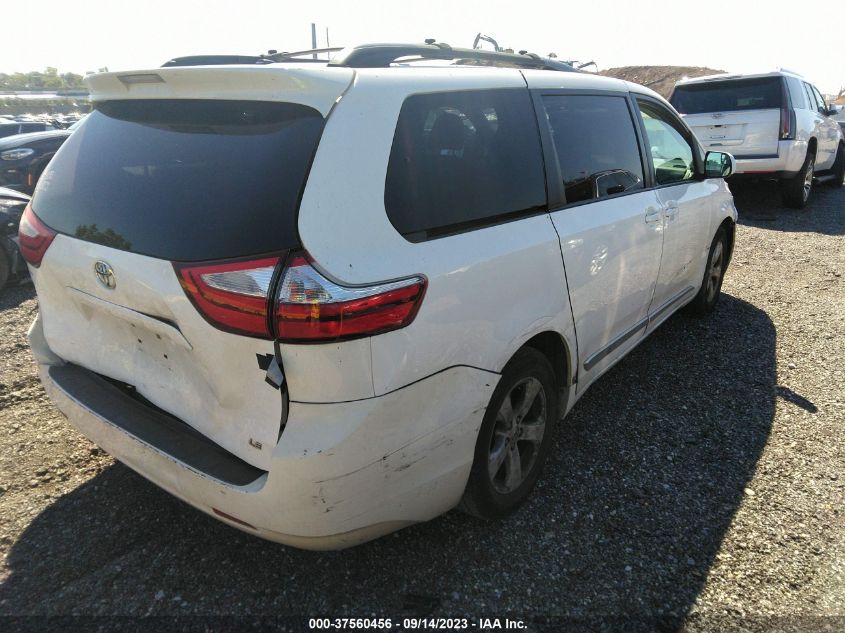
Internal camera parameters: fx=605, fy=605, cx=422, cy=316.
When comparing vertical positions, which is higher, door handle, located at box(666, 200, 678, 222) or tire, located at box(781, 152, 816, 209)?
door handle, located at box(666, 200, 678, 222)

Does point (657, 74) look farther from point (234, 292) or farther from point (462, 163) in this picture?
point (234, 292)

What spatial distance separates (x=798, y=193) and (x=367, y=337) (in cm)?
1011

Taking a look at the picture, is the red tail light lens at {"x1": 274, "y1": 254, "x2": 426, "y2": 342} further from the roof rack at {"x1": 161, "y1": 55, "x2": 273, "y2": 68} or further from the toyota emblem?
the roof rack at {"x1": 161, "y1": 55, "x2": 273, "y2": 68}

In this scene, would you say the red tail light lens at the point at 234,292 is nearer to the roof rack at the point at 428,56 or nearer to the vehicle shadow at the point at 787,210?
the roof rack at the point at 428,56

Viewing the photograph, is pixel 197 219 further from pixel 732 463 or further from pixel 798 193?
pixel 798 193

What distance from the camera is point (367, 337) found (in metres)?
1.75

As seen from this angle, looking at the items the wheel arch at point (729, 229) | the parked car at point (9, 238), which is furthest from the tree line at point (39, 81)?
the wheel arch at point (729, 229)

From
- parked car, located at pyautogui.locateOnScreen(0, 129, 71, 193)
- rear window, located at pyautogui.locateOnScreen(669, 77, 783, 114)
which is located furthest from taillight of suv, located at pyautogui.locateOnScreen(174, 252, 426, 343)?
parked car, located at pyautogui.locateOnScreen(0, 129, 71, 193)

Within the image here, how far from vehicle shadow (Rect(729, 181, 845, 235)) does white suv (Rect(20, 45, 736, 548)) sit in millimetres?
7564

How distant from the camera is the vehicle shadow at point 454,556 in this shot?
2180mm

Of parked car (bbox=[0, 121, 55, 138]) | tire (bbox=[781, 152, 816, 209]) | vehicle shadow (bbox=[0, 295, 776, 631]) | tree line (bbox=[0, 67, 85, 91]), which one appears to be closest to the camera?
vehicle shadow (bbox=[0, 295, 776, 631])

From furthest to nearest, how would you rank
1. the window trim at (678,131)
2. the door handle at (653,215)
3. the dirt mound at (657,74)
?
the dirt mound at (657,74)
the window trim at (678,131)
the door handle at (653,215)

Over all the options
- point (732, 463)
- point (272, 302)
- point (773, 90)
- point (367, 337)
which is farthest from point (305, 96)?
point (773, 90)

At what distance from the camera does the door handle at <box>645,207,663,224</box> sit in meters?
3.35
